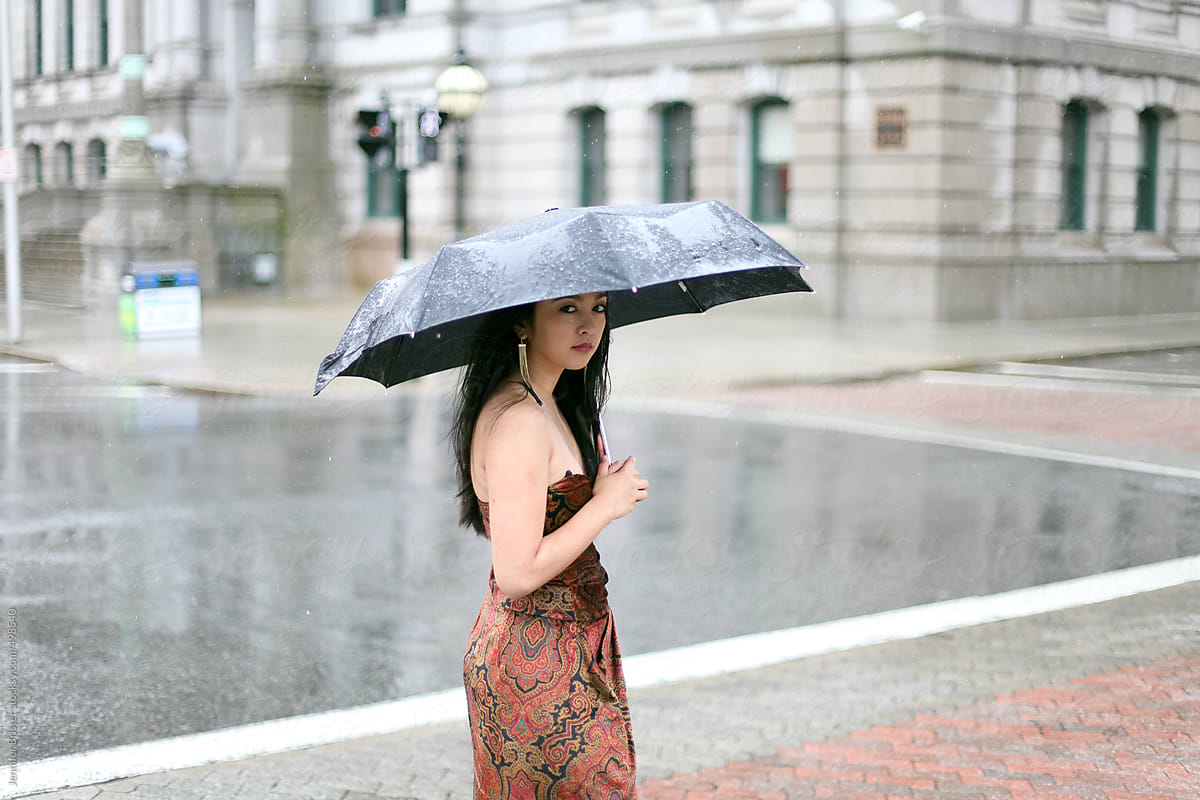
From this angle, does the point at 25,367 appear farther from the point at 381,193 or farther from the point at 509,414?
the point at 509,414

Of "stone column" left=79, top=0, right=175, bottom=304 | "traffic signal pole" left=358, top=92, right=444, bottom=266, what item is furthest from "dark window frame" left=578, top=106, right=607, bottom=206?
"stone column" left=79, top=0, right=175, bottom=304

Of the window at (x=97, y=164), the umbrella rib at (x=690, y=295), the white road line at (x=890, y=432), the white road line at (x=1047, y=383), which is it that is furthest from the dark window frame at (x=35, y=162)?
the umbrella rib at (x=690, y=295)

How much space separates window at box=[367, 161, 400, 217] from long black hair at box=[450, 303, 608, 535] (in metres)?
29.7

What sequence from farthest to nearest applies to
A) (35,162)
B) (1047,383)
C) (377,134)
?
1. (35,162)
2. (377,134)
3. (1047,383)

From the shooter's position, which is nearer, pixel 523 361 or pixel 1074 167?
pixel 523 361

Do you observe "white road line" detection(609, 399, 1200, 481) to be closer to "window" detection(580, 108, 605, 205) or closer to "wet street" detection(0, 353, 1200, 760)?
"wet street" detection(0, 353, 1200, 760)

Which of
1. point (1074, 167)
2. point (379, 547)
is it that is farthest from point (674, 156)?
point (379, 547)

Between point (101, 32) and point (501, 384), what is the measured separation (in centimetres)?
2708

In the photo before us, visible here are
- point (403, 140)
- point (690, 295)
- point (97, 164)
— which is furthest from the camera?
point (97, 164)

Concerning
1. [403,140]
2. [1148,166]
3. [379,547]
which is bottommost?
[379,547]

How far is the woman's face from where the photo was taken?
3.02 meters

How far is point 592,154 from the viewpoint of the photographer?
28250 millimetres

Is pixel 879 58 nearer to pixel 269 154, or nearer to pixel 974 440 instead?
pixel 974 440

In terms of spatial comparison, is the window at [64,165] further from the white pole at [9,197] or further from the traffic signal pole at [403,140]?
the traffic signal pole at [403,140]
